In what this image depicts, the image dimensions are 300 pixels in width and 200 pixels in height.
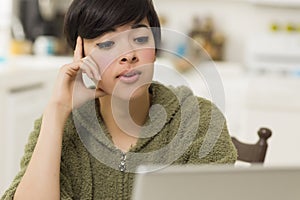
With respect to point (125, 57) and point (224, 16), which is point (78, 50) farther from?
point (224, 16)

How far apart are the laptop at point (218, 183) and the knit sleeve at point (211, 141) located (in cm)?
44

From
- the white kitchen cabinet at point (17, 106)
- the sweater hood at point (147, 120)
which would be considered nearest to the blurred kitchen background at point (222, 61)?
the white kitchen cabinet at point (17, 106)

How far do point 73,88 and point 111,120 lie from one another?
0.10 meters

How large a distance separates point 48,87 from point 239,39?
121 cm

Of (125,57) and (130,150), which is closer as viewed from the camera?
(125,57)

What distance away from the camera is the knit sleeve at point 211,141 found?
1056 millimetres

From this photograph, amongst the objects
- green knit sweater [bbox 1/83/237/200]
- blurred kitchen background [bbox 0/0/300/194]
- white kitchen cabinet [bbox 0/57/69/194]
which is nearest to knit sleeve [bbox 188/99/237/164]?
green knit sweater [bbox 1/83/237/200]

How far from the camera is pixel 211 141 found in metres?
1.09

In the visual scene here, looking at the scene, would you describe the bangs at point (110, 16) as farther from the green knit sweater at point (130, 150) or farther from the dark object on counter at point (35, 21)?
the dark object on counter at point (35, 21)

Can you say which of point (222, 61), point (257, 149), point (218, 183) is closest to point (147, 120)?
point (257, 149)

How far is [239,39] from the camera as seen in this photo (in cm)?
359

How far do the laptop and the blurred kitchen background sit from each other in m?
2.00

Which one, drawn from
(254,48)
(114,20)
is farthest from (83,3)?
(254,48)

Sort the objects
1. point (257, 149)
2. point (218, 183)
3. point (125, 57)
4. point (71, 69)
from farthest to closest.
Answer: point (257, 149), point (71, 69), point (125, 57), point (218, 183)
